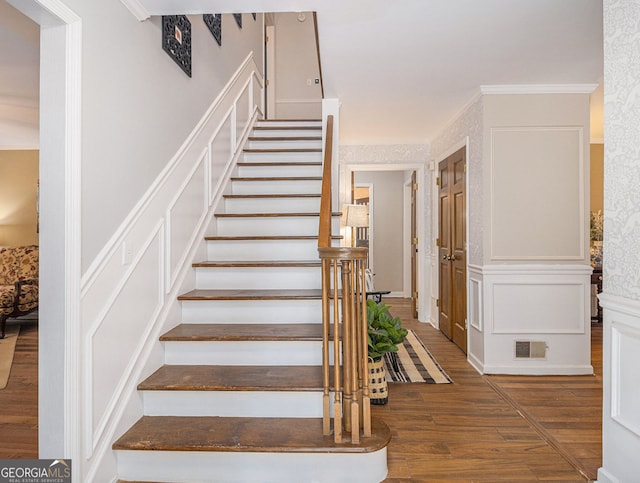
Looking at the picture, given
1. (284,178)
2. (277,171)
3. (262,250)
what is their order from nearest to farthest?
(262,250) → (284,178) → (277,171)

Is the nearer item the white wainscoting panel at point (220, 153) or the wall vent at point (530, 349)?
the white wainscoting panel at point (220, 153)

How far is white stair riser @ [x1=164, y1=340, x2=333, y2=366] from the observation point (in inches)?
86.7

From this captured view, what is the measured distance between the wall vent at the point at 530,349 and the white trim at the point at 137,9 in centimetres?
338

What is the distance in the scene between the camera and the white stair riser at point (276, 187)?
3625 millimetres

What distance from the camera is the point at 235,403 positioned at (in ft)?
6.44

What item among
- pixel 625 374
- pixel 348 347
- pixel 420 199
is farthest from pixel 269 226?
pixel 420 199

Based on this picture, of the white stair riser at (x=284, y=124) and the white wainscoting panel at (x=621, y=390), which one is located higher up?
the white stair riser at (x=284, y=124)

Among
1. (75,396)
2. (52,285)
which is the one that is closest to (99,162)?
(52,285)

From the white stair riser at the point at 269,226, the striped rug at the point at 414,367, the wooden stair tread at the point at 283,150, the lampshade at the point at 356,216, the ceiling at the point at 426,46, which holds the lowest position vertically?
the striped rug at the point at 414,367

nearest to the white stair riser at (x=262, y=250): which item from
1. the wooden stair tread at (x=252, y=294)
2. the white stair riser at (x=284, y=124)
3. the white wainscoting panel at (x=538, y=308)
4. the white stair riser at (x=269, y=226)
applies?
the white stair riser at (x=269, y=226)

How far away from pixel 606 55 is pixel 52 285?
7.92 feet

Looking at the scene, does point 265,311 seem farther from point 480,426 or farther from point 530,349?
point 530,349

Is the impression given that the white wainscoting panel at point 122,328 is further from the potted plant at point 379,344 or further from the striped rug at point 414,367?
the striped rug at point 414,367

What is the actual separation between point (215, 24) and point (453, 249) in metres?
3.07
